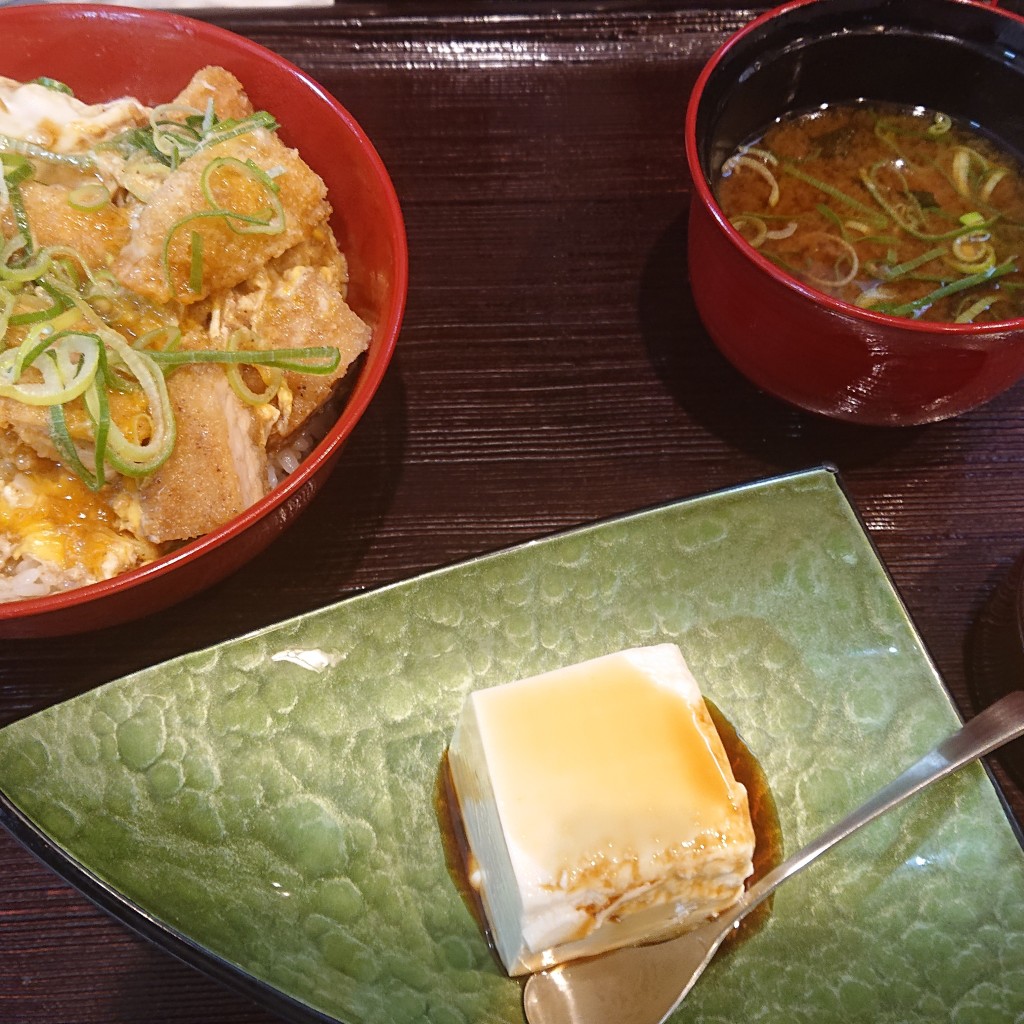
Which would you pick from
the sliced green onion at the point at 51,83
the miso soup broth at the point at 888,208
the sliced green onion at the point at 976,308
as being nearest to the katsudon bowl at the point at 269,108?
the sliced green onion at the point at 51,83

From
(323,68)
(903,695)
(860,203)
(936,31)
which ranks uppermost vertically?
(936,31)

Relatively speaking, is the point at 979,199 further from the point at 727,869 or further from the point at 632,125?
the point at 727,869

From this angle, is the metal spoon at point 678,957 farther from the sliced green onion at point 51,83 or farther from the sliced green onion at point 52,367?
the sliced green onion at point 51,83

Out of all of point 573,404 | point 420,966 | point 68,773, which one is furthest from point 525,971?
point 573,404

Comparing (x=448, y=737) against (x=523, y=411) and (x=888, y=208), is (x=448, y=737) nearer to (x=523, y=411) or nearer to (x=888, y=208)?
(x=523, y=411)

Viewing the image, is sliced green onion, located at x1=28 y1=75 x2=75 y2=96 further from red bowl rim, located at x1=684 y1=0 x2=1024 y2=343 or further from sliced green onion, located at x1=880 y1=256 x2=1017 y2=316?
sliced green onion, located at x1=880 y1=256 x2=1017 y2=316

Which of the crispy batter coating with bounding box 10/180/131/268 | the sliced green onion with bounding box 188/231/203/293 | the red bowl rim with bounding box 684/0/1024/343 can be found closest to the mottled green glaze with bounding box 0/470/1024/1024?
the red bowl rim with bounding box 684/0/1024/343

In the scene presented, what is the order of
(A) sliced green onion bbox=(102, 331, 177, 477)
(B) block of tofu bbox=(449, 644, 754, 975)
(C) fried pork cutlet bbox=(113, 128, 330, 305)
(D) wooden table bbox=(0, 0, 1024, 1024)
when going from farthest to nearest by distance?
(D) wooden table bbox=(0, 0, 1024, 1024) → (C) fried pork cutlet bbox=(113, 128, 330, 305) → (A) sliced green onion bbox=(102, 331, 177, 477) → (B) block of tofu bbox=(449, 644, 754, 975)
